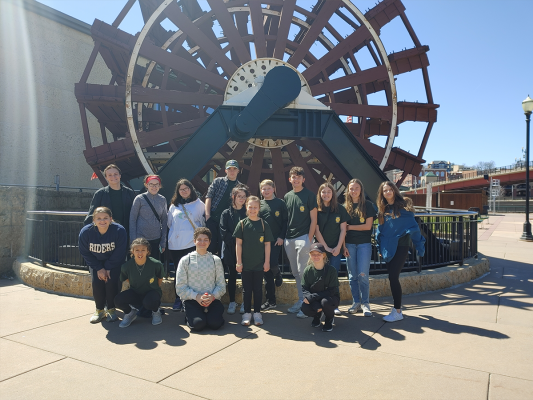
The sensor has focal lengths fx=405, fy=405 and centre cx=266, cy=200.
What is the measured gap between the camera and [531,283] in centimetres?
636

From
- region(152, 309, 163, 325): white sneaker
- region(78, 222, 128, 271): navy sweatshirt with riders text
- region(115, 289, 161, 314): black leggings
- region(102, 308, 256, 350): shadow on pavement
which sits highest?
region(78, 222, 128, 271): navy sweatshirt with riders text

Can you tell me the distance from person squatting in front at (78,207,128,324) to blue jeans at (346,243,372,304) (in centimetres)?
259

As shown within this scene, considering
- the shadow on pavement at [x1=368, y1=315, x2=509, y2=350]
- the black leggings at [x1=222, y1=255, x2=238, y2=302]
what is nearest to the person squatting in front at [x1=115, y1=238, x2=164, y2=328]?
the black leggings at [x1=222, y1=255, x2=238, y2=302]

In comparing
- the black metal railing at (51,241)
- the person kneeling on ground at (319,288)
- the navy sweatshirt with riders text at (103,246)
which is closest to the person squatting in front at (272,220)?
the person kneeling on ground at (319,288)

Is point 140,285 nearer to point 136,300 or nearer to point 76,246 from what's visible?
point 136,300

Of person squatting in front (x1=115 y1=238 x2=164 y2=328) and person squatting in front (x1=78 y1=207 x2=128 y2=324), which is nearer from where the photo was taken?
person squatting in front (x1=115 y1=238 x2=164 y2=328)

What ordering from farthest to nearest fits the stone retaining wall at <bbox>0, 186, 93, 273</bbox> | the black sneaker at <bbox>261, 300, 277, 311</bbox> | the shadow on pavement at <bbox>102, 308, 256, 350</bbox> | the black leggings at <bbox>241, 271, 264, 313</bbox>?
the stone retaining wall at <bbox>0, 186, 93, 273</bbox> → the black sneaker at <bbox>261, 300, 277, 311</bbox> → the black leggings at <bbox>241, 271, 264, 313</bbox> → the shadow on pavement at <bbox>102, 308, 256, 350</bbox>

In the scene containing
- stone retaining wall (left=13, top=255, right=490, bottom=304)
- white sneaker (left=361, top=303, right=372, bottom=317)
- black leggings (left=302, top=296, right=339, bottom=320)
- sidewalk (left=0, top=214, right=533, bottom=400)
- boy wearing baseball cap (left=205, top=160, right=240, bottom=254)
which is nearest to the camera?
sidewalk (left=0, top=214, right=533, bottom=400)

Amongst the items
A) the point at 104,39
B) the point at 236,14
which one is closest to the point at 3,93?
the point at 104,39

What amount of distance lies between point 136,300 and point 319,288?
1950 millimetres

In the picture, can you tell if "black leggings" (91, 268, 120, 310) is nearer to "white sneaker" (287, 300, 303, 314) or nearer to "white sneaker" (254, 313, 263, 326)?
"white sneaker" (254, 313, 263, 326)

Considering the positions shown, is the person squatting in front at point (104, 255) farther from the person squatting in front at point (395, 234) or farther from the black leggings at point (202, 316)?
the person squatting in front at point (395, 234)

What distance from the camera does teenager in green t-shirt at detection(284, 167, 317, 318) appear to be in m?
4.59

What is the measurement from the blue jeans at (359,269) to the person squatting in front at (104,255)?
2.59m
